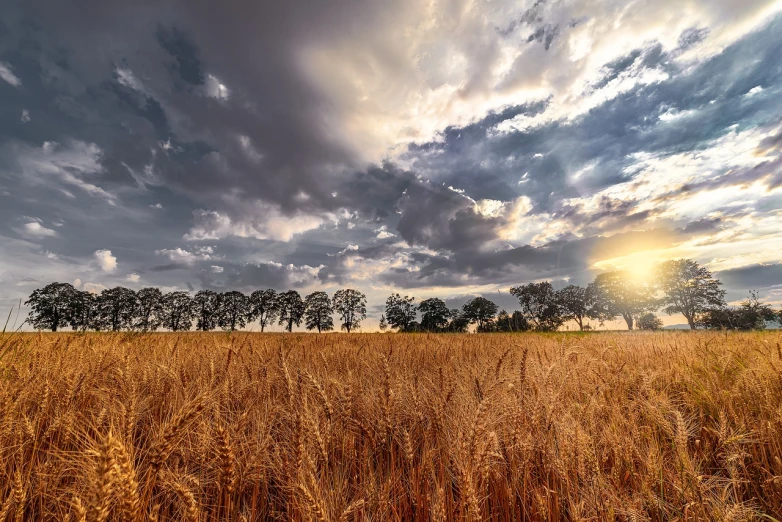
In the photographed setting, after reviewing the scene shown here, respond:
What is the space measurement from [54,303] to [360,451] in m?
117

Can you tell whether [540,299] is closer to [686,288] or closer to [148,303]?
[686,288]

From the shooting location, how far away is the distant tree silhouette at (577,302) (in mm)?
72750

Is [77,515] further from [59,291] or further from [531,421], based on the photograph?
[59,291]

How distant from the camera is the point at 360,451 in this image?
2889 millimetres

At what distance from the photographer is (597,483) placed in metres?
2.23

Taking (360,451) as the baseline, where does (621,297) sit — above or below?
above

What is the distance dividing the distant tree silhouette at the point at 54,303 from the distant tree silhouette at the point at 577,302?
118809 mm

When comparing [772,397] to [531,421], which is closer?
[531,421]

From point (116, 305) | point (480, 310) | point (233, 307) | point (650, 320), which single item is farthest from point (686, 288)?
point (116, 305)

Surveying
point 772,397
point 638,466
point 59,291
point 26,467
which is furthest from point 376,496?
point 59,291

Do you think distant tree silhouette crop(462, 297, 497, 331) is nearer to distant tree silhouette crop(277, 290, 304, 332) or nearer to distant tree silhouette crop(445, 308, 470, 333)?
distant tree silhouette crop(445, 308, 470, 333)

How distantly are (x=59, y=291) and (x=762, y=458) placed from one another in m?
121

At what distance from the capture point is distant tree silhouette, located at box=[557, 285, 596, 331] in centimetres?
7275

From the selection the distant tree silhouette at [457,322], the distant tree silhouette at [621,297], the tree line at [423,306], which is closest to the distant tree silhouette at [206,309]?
the tree line at [423,306]
